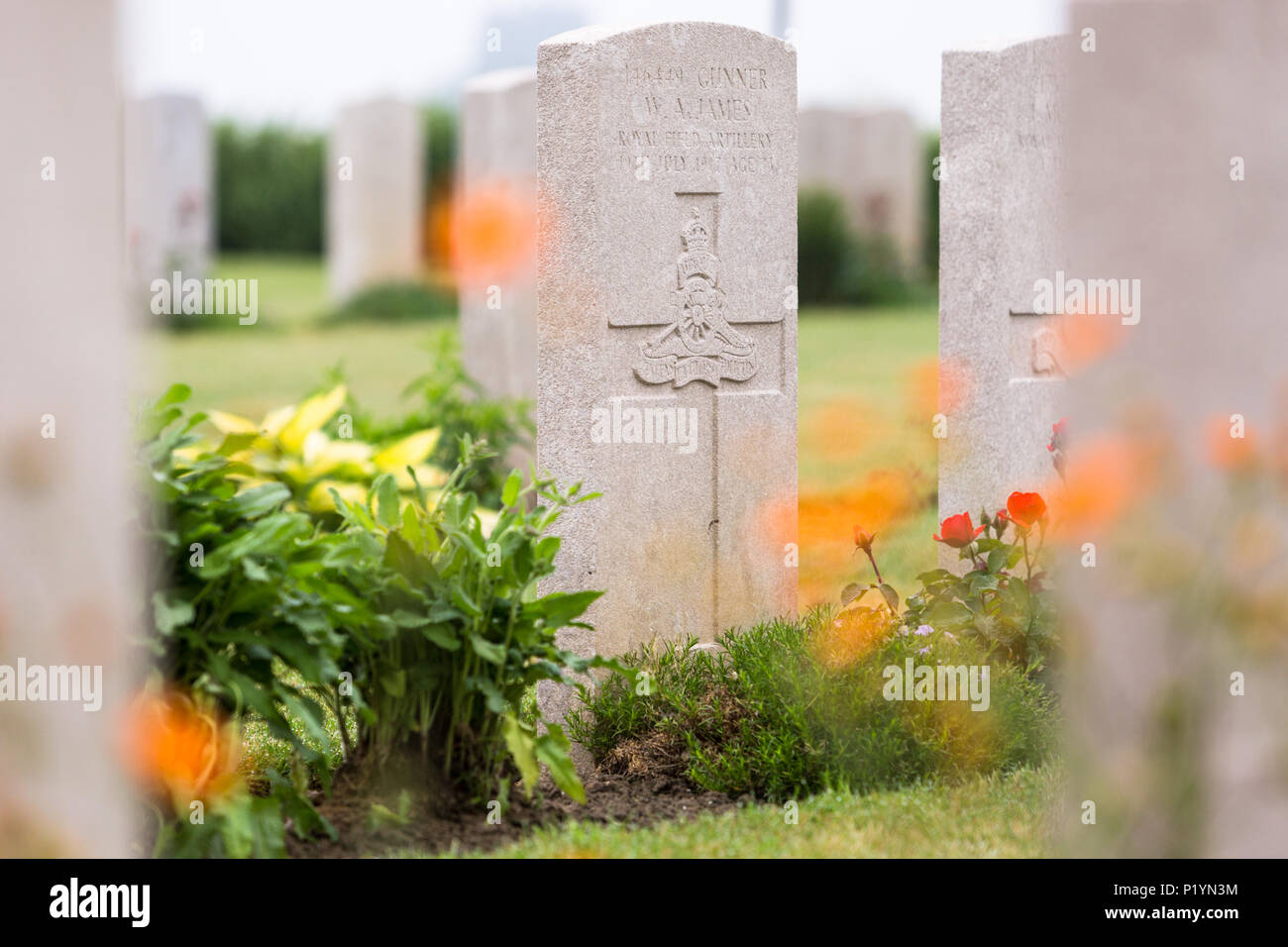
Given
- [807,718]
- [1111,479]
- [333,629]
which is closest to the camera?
[1111,479]

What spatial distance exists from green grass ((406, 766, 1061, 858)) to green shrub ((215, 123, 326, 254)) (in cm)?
1894

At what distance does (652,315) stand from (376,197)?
14468 mm

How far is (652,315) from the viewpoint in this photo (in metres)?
4.20

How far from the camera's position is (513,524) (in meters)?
3.33

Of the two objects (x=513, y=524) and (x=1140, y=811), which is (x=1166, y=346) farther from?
(x=513, y=524)

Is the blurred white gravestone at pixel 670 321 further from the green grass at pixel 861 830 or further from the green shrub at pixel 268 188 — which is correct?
the green shrub at pixel 268 188

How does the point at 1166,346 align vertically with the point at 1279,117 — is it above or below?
below

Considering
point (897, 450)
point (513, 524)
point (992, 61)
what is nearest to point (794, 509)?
point (513, 524)

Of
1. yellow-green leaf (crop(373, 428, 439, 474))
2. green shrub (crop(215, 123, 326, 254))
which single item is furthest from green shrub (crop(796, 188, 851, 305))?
yellow-green leaf (crop(373, 428, 439, 474))

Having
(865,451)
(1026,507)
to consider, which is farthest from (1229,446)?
(865,451)

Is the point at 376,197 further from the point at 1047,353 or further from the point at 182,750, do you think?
the point at 182,750

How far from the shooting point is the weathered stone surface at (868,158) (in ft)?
67.2

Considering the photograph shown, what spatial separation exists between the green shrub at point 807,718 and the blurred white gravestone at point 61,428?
6.11 ft
